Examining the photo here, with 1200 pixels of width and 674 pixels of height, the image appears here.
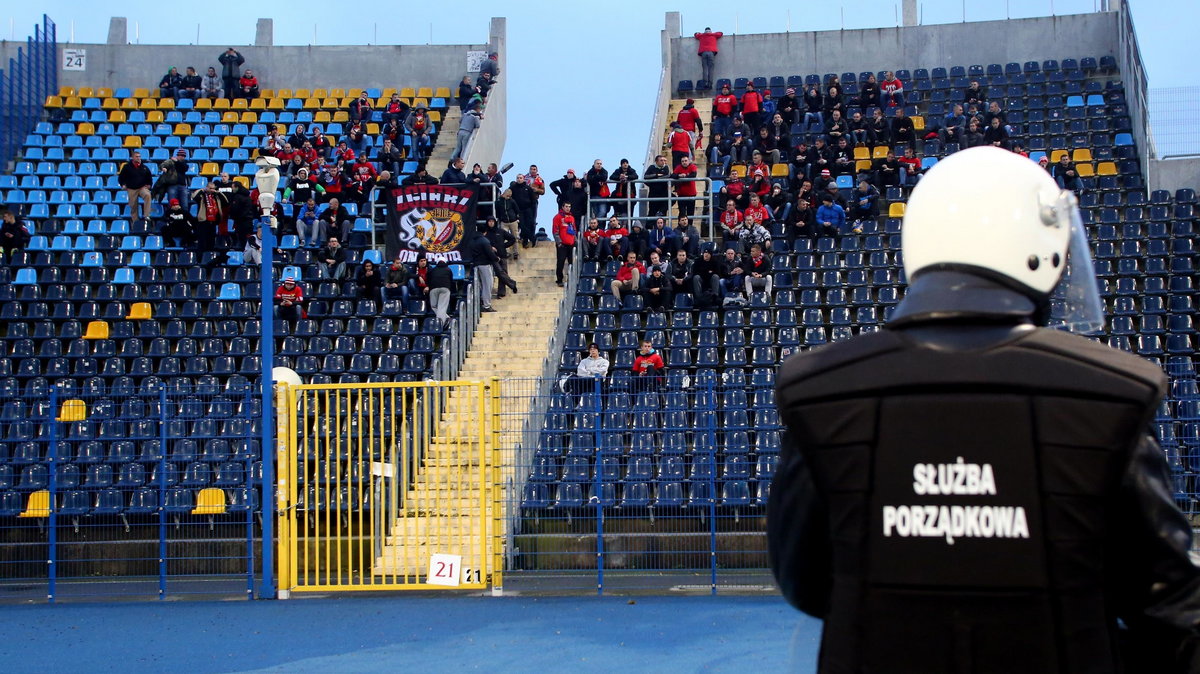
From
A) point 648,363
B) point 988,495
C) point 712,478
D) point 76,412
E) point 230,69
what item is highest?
point 230,69

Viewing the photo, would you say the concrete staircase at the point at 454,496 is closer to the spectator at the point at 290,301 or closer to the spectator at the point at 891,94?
the spectator at the point at 290,301

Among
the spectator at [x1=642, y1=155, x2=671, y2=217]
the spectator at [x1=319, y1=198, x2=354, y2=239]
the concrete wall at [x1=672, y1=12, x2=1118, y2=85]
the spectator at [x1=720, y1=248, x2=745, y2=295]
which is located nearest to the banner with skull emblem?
the spectator at [x1=319, y1=198, x2=354, y2=239]

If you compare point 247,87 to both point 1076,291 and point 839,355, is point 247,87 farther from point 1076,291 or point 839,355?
point 839,355

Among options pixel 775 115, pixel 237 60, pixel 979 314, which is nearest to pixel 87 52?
pixel 237 60

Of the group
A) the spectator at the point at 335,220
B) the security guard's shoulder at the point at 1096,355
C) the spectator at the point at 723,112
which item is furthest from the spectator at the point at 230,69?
the security guard's shoulder at the point at 1096,355

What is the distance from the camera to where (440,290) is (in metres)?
18.9

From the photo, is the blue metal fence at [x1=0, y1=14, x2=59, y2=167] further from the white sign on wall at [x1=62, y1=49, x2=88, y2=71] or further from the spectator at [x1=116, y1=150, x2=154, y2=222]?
the spectator at [x1=116, y1=150, x2=154, y2=222]

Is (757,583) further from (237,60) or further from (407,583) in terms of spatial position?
(237,60)

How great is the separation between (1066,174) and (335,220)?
40.0 feet

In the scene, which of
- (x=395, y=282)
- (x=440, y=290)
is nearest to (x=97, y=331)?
(x=395, y=282)

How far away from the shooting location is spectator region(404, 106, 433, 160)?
2583 centimetres

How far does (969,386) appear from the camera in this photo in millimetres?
2115

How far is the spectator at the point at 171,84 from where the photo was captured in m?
28.1

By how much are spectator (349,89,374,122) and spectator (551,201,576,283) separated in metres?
7.44
